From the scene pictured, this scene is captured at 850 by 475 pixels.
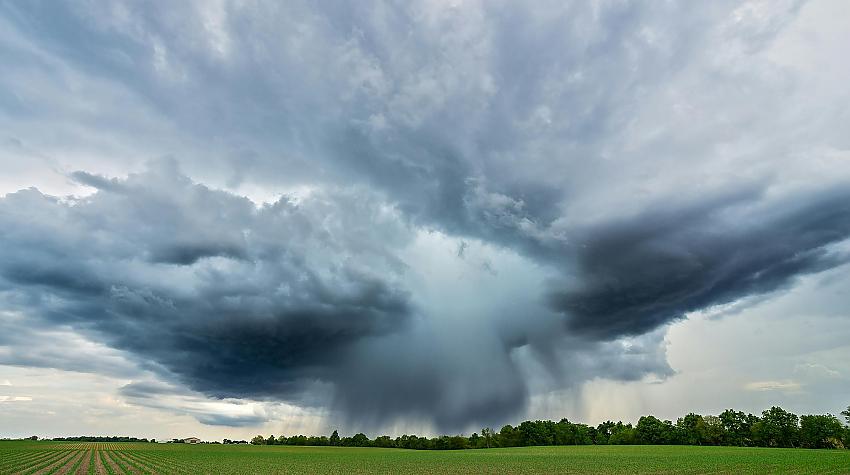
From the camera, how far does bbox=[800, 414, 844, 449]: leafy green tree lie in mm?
180750

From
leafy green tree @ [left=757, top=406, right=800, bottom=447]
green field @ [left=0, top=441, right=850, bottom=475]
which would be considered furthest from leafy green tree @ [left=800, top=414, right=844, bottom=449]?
green field @ [left=0, top=441, right=850, bottom=475]

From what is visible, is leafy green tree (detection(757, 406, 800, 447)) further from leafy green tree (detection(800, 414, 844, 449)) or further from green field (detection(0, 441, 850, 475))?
green field (detection(0, 441, 850, 475))

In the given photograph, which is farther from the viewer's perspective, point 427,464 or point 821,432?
Result: point 821,432

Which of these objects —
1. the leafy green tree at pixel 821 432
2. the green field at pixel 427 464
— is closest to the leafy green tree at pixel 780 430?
the leafy green tree at pixel 821 432

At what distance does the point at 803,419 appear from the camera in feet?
625

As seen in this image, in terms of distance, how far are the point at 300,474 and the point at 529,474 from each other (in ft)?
110

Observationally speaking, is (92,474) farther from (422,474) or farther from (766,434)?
(766,434)

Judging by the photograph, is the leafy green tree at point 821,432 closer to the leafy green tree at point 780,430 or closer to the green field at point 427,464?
the leafy green tree at point 780,430

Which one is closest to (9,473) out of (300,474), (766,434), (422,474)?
(300,474)

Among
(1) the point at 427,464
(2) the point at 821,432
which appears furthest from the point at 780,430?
(1) the point at 427,464

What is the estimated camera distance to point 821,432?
598 ft

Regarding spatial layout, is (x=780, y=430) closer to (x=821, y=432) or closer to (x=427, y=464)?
(x=821, y=432)

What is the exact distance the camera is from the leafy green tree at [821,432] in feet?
593

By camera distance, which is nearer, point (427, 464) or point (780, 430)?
point (427, 464)
